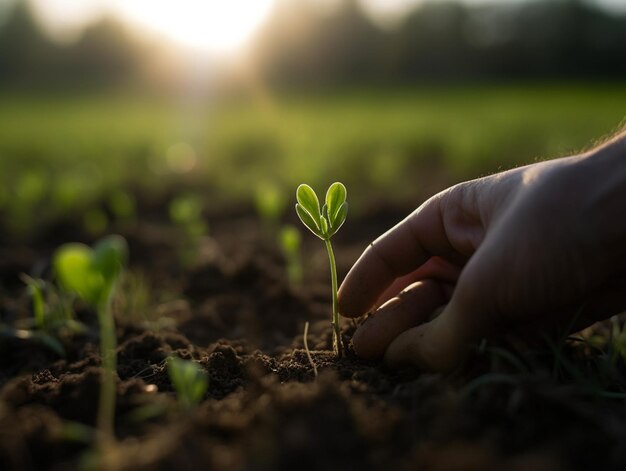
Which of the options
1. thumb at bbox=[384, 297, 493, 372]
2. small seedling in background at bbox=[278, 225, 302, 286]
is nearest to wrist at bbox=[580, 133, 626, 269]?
thumb at bbox=[384, 297, 493, 372]

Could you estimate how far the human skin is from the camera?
4.66 feet

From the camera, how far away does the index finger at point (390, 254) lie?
5.97 ft

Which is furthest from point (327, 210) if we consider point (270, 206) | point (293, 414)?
point (270, 206)

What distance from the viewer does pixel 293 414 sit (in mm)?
1228

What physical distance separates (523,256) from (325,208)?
1.89 ft

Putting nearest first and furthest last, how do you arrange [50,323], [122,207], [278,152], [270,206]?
[50,323]
[270,206]
[122,207]
[278,152]

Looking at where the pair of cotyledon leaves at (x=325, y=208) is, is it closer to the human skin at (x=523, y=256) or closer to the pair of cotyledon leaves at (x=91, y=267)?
the human skin at (x=523, y=256)

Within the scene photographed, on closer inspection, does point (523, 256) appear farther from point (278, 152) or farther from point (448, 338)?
point (278, 152)

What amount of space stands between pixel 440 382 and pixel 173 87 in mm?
30721

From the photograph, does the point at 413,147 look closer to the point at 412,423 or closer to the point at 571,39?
the point at 412,423

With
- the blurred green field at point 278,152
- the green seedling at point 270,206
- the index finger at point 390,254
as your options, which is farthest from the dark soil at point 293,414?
the blurred green field at point 278,152

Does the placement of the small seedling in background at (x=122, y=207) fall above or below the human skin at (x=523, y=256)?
above

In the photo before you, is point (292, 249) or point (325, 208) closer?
point (325, 208)

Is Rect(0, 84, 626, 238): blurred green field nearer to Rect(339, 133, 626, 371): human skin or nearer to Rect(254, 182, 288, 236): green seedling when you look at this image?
Rect(254, 182, 288, 236): green seedling
